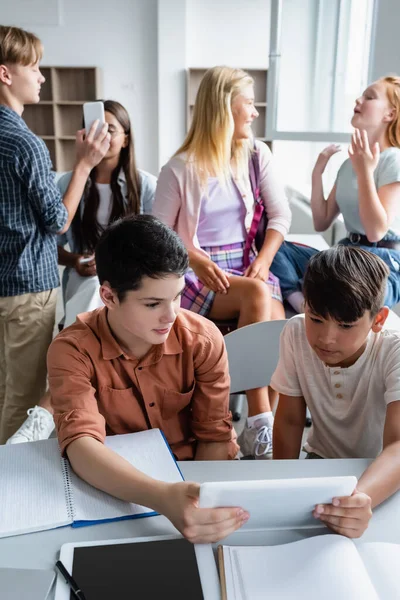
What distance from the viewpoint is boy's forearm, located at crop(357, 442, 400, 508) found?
810mm

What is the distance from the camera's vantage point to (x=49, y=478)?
2.76ft

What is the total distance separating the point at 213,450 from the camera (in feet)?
3.67

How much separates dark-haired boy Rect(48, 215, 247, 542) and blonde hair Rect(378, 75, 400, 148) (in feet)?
3.90

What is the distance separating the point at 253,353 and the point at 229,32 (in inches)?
207

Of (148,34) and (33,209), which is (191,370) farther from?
(148,34)

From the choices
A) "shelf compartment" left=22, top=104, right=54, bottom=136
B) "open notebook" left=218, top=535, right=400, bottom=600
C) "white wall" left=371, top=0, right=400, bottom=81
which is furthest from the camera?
"shelf compartment" left=22, top=104, right=54, bottom=136

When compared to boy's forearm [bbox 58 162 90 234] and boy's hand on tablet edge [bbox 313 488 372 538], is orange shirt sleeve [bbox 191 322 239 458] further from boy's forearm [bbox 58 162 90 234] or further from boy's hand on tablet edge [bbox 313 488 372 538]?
boy's forearm [bbox 58 162 90 234]

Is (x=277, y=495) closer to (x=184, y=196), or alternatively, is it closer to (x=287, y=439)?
(x=287, y=439)

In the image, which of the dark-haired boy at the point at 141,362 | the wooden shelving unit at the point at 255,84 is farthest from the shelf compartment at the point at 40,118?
the dark-haired boy at the point at 141,362

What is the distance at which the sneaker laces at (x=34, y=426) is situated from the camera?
1585mm

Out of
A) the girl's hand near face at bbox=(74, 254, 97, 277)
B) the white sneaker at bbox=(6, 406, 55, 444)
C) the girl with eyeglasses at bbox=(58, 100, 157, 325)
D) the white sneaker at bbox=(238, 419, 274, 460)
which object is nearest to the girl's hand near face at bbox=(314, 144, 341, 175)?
the girl with eyeglasses at bbox=(58, 100, 157, 325)

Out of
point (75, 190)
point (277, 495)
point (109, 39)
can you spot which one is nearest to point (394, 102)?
point (75, 190)

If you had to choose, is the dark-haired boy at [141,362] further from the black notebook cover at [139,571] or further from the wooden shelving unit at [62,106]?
the wooden shelving unit at [62,106]

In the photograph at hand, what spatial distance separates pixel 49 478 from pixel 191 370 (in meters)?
0.36
